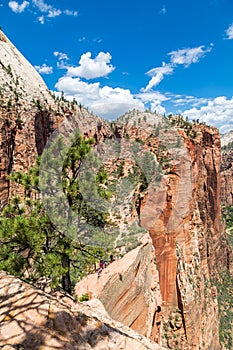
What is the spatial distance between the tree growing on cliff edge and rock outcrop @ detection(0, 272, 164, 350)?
8.64ft

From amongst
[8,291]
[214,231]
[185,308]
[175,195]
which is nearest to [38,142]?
[175,195]

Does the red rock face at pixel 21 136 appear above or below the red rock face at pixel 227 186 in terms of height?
above

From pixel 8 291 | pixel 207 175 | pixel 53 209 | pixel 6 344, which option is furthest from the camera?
pixel 207 175

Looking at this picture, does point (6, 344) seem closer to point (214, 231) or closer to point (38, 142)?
point (38, 142)

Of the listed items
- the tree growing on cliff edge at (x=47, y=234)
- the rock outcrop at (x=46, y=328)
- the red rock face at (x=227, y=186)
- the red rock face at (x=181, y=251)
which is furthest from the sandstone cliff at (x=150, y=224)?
the red rock face at (x=227, y=186)

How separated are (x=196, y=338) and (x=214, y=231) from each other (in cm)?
2410

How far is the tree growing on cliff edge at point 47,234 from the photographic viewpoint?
7.23m

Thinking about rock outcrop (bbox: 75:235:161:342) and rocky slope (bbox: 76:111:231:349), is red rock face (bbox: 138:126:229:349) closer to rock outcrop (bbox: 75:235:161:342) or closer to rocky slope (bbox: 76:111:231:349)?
rocky slope (bbox: 76:111:231:349)

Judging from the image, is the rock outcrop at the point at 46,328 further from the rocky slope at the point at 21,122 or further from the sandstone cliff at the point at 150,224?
the rocky slope at the point at 21,122

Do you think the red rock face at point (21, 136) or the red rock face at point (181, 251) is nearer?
the red rock face at point (181, 251)

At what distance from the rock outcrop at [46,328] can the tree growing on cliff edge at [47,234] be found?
8.64 feet

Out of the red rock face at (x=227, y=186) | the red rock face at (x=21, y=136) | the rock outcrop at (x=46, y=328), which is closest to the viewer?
the rock outcrop at (x=46, y=328)

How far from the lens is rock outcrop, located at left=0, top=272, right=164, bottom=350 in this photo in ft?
11.1

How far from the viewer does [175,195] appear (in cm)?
2047
